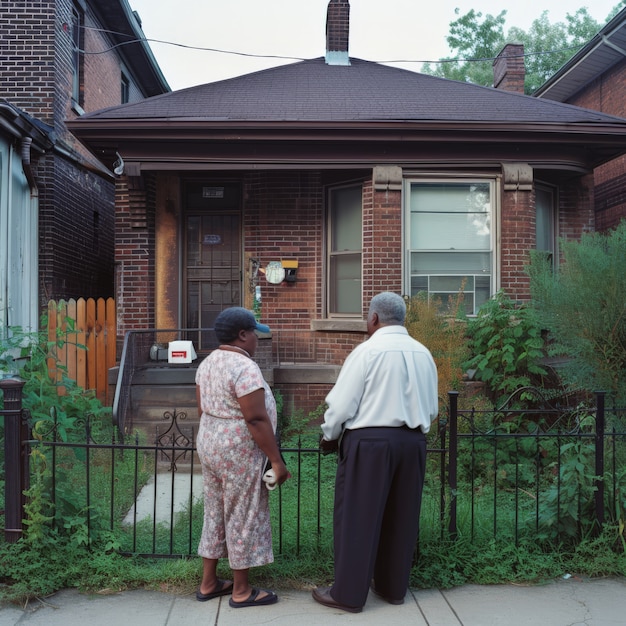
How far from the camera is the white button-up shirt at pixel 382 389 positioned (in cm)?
397

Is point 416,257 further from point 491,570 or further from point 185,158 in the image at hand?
point 491,570

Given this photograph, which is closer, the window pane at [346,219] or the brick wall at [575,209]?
the window pane at [346,219]

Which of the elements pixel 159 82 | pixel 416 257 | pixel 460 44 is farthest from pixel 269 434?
pixel 460 44

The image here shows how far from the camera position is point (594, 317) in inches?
249

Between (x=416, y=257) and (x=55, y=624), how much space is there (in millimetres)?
6813

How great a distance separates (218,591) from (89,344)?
6.50 m

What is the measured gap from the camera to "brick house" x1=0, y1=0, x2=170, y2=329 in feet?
33.5

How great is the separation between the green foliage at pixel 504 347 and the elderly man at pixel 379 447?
13.7 feet

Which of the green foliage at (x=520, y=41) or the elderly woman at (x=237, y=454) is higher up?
the green foliage at (x=520, y=41)

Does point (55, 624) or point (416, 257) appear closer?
point (55, 624)

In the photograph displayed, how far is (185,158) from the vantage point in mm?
9523

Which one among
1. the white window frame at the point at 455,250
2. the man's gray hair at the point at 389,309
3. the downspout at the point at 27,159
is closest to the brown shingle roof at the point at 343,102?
the white window frame at the point at 455,250

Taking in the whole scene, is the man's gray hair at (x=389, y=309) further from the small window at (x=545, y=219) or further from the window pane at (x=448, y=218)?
the small window at (x=545, y=219)

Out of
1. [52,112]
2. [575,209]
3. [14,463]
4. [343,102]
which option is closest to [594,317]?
[575,209]
